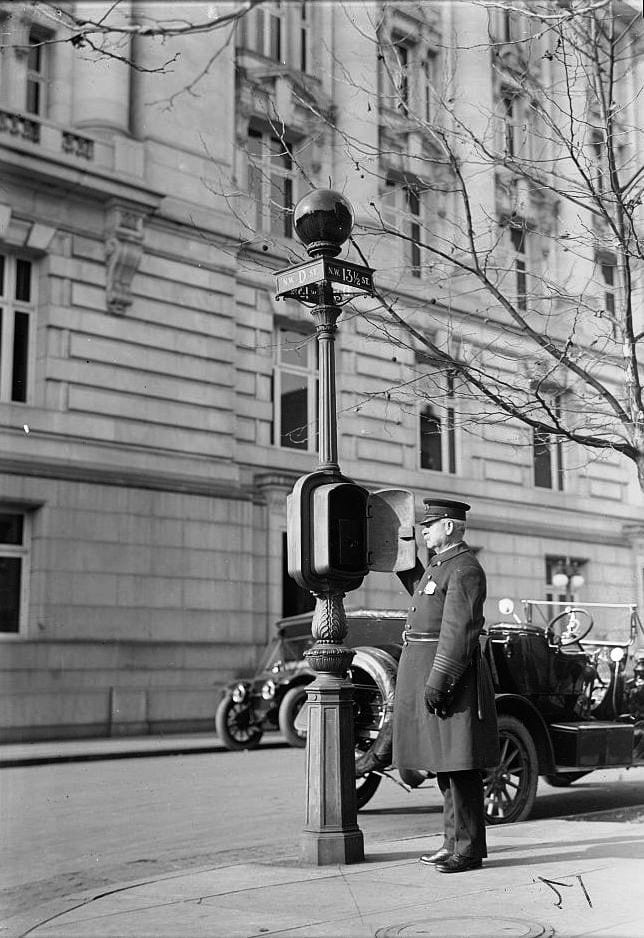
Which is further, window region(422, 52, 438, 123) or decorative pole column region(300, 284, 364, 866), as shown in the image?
window region(422, 52, 438, 123)

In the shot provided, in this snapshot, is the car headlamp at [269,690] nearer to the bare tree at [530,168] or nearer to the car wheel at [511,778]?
the bare tree at [530,168]

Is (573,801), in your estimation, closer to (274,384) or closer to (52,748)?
(52,748)

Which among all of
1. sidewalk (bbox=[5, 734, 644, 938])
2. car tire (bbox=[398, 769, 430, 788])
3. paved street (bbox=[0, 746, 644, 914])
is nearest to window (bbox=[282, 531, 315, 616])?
paved street (bbox=[0, 746, 644, 914])

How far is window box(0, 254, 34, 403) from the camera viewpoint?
19.4m

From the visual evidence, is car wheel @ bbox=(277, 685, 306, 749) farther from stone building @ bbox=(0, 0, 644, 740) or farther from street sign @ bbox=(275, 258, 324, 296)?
street sign @ bbox=(275, 258, 324, 296)

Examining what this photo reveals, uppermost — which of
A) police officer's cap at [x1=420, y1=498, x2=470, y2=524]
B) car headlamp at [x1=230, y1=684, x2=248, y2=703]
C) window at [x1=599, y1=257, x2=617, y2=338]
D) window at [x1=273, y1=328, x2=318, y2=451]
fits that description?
window at [x1=273, y1=328, x2=318, y2=451]

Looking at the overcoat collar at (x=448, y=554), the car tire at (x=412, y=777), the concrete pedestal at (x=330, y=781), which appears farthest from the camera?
the car tire at (x=412, y=777)

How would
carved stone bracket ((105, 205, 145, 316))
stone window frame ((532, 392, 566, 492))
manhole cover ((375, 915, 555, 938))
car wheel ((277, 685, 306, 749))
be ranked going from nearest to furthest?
manhole cover ((375, 915, 555, 938)) → car wheel ((277, 685, 306, 749)) → carved stone bracket ((105, 205, 145, 316)) → stone window frame ((532, 392, 566, 492))

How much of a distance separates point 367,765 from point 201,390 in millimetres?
13651

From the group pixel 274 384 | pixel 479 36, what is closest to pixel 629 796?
pixel 479 36

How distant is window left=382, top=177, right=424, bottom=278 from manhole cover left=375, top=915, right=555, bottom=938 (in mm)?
6243

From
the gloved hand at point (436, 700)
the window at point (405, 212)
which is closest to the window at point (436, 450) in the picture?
the window at point (405, 212)

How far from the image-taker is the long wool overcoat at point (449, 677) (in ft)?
20.6

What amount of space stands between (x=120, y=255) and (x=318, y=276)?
14279mm
